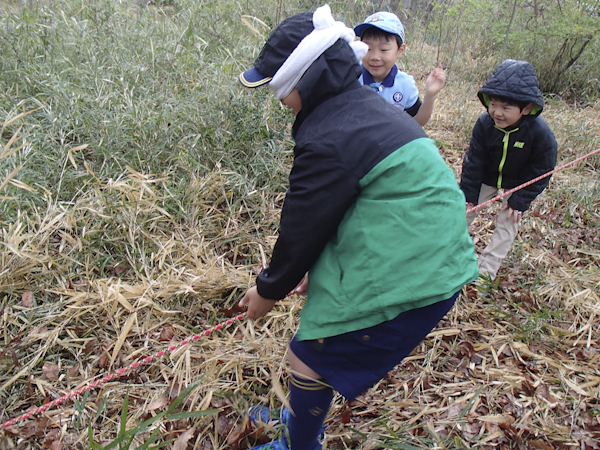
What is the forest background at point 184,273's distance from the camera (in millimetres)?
2051

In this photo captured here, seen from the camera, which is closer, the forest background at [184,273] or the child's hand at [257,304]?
the child's hand at [257,304]

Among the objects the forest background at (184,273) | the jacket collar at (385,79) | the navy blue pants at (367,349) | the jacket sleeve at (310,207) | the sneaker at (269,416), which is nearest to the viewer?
the jacket sleeve at (310,207)

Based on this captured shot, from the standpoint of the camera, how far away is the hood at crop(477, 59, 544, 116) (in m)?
2.45

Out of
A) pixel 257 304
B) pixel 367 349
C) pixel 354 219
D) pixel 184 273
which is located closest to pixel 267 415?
pixel 257 304

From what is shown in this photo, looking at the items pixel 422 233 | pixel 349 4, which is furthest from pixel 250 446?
pixel 349 4

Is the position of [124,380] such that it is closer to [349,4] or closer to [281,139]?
[281,139]

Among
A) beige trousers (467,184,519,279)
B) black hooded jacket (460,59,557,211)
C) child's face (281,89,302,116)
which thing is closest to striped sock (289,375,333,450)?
child's face (281,89,302,116)

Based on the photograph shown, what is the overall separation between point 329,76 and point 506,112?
182cm

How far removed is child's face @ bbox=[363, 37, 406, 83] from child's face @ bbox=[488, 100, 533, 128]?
70cm

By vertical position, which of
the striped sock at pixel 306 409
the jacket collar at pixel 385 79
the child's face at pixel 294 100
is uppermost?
the child's face at pixel 294 100

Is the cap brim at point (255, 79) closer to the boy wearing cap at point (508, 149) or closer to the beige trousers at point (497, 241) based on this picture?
the boy wearing cap at point (508, 149)

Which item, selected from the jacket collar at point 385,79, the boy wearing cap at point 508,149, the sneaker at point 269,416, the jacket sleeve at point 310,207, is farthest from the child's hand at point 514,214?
the jacket sleeve at point 310,207

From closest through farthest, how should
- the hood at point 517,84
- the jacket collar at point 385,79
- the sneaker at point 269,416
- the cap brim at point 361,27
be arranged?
the sneaker at point 269,416 → the hood at point 517,84 → the cap brim at point 361,27 → the jacket collar at point 385,79

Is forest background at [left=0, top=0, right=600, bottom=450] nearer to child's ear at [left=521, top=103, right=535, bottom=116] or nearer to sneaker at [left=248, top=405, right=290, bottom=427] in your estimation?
sneaker at [left=248, top=405, right=290, bottom=427]
